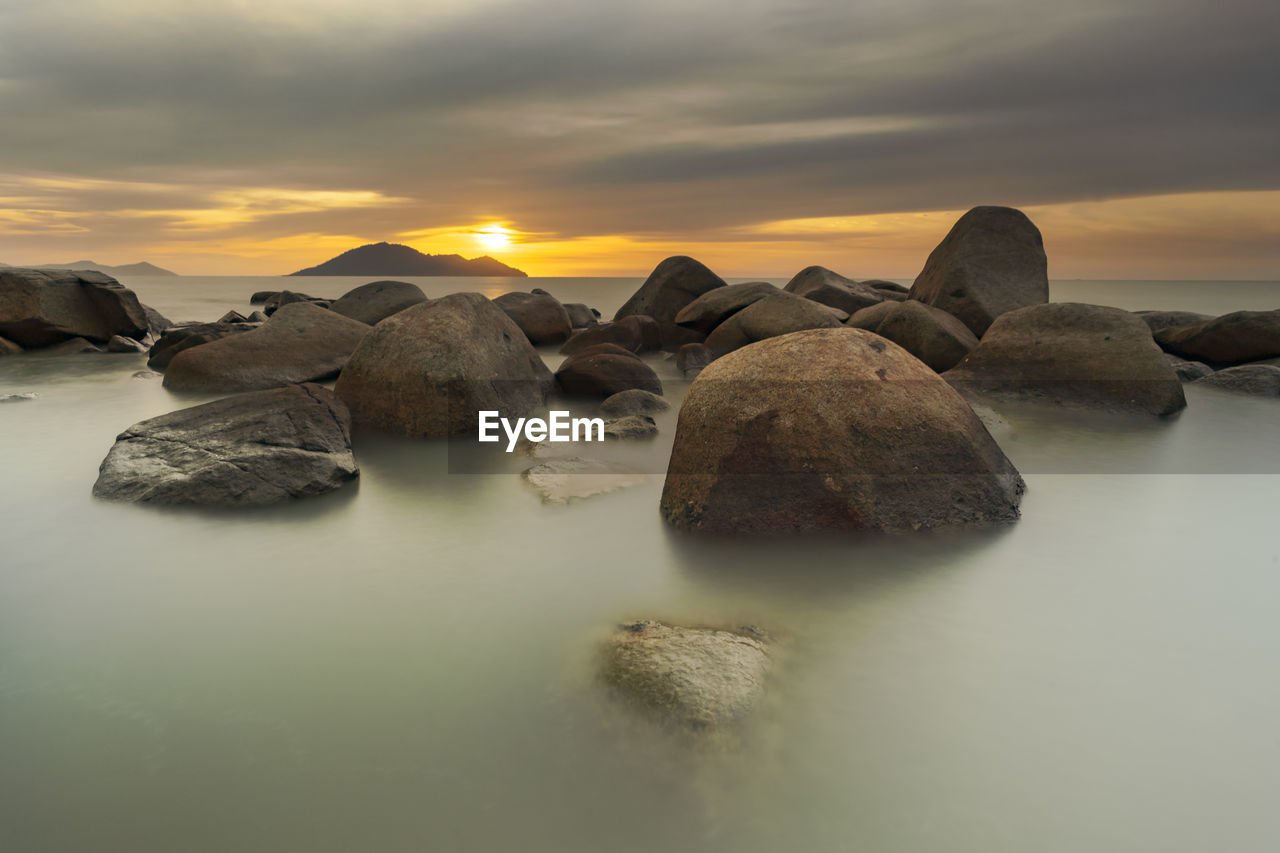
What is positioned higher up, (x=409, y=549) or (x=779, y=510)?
(x=779, y=510)

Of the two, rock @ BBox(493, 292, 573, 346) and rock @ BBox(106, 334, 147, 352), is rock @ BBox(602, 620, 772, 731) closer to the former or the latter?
rock @ BBox(493, 292, 573, 346)

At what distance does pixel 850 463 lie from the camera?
4.27m

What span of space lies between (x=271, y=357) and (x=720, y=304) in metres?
6.69

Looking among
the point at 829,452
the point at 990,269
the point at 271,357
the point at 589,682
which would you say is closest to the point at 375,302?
the point at 271,357

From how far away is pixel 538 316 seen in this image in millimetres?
14492

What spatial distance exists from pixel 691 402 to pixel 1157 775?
293 centimetres

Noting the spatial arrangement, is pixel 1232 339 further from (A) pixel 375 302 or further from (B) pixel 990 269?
Answer: (A) pixel 375 302

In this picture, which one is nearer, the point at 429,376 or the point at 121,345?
the point at 429,376

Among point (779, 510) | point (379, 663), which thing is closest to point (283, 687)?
point (379, 663)

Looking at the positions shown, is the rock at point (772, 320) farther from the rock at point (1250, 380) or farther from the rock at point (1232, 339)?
the rock at point (1232, 339)

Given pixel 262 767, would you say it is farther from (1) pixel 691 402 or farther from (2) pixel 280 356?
(2) pixel 280 356

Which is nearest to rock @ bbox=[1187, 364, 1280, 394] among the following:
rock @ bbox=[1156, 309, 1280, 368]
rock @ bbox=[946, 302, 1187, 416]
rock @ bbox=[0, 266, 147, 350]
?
rock @ bbox=[1156, 309, 1280, 368]

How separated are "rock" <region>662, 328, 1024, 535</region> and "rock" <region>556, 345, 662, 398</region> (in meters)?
3.75

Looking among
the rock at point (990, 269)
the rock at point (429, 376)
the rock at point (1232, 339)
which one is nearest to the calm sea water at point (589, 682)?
the rock at point (429, 376)
